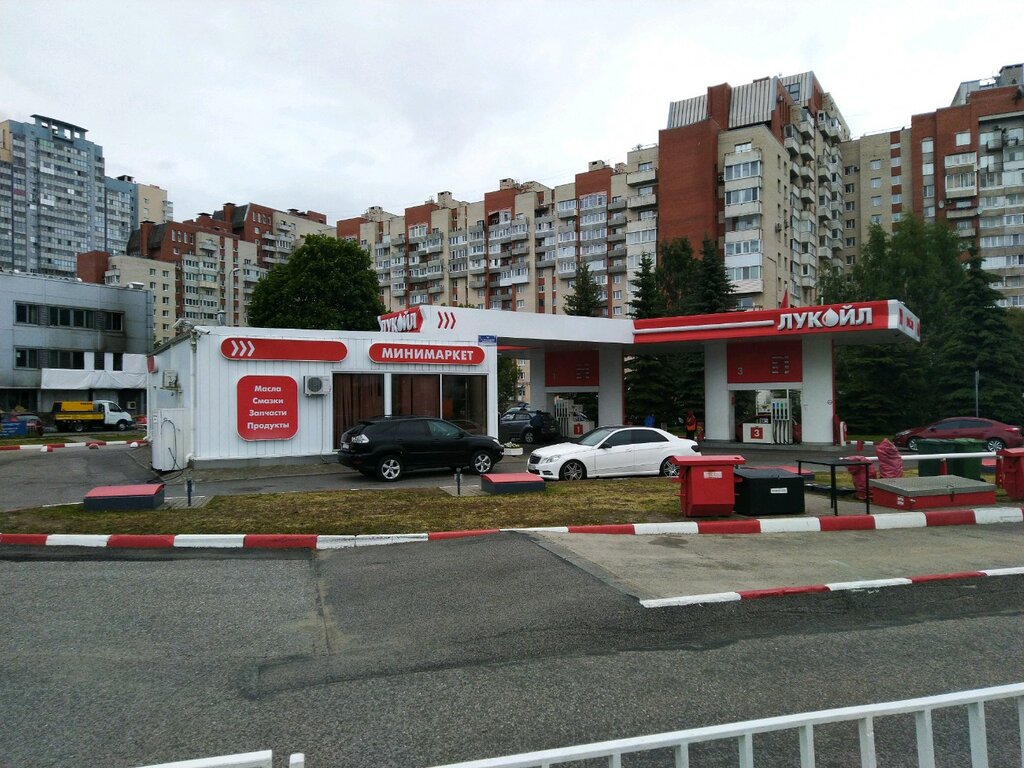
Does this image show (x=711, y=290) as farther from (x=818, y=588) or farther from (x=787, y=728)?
(x=787, y=728)

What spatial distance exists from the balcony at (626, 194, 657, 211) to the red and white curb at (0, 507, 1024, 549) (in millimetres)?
67978

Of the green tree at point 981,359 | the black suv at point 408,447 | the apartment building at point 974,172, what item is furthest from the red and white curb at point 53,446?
the apartment building at point 974,172

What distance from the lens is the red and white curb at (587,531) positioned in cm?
952

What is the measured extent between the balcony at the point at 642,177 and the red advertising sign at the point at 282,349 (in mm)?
63668

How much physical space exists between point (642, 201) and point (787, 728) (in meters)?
77.9

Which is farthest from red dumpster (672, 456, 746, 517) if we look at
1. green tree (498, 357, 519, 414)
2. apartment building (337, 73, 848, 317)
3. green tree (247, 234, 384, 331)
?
green tree (498, 357, 519, 414)

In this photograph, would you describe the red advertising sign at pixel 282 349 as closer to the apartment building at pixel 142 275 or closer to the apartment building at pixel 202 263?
the apartment building at pixel 142 275

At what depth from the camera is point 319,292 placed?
46.8 m

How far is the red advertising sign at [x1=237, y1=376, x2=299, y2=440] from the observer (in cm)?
1820

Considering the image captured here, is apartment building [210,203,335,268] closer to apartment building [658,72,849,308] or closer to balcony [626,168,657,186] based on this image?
balcony [626,168,657,186]

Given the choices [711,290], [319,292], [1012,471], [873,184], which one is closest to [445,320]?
[1012,471]

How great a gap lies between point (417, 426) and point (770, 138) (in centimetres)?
5639

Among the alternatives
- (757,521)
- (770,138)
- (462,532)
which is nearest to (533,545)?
(462,532)

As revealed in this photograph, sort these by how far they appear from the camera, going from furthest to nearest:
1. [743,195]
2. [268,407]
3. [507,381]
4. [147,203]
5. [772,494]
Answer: [147,203], [507,381], [743,195], [268,407], [772,494]
